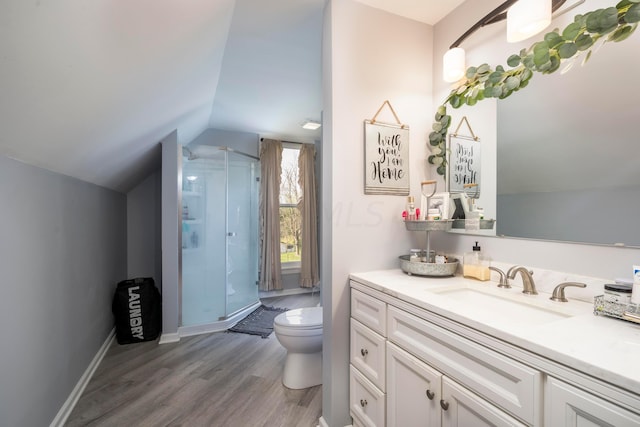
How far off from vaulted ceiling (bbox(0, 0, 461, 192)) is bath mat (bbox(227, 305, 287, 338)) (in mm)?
1974

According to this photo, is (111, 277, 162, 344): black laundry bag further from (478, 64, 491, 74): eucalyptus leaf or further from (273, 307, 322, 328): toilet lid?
(478, 64, 491, 74): eucalyptus leaf

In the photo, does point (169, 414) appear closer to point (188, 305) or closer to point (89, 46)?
point (188, 305)

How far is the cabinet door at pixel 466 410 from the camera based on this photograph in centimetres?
77

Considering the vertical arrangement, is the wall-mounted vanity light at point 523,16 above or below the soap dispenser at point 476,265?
above

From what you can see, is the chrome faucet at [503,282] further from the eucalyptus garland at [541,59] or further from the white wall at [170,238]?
the white wall at [170,238]

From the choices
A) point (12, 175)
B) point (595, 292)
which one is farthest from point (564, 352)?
point (12, 175)

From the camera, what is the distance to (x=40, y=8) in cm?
78

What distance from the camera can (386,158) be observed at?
1.63 m

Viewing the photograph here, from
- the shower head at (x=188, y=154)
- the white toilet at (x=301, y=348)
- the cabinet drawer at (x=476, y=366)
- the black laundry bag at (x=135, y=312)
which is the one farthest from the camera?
the shower head at (x=188, y=154)

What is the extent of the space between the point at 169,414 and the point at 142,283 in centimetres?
142

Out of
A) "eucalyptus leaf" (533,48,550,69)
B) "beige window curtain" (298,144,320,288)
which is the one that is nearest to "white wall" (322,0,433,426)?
"eucalyptus leaf" (533,48,550,69)

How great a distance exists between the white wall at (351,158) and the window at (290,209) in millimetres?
2610

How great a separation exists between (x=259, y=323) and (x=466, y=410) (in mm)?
2660

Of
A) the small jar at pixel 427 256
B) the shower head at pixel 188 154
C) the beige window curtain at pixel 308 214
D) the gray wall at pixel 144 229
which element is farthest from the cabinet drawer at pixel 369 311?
the gray wall at pixel 144 229
